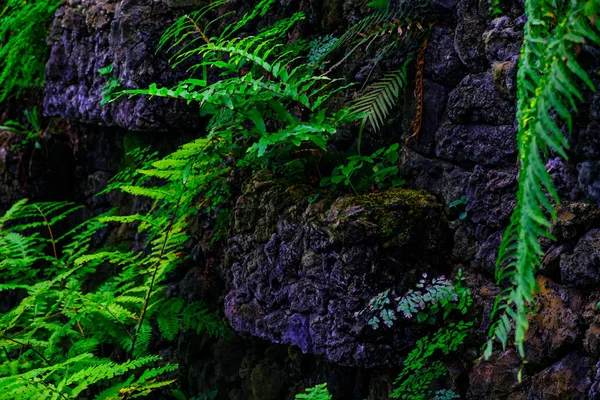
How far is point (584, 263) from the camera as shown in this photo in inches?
85.3

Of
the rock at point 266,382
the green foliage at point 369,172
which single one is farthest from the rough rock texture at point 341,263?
the rock at point 266,382

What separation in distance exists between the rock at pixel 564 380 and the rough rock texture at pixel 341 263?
0.56m

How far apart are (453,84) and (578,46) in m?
0.89

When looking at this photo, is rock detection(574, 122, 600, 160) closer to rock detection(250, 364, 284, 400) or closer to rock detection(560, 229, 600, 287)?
rock detection(560, 229, 600, 287)

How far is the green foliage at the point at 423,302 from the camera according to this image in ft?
8.36

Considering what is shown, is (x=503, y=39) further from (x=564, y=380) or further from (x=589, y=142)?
(x=564, y=380)

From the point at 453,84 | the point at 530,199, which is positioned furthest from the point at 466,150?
the point at 530,199

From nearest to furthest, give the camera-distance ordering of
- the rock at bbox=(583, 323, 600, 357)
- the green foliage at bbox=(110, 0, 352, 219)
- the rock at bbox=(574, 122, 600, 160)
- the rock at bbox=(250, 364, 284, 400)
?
1. the rock at bbox=(574, 122, 600, 160)
2. the rock at bbox=(583, 323, 600, 357)
3. the green foliage at bbox=(110, 0, 352, 219)
4. the rock at bbox=(250, 364, 284, 400)

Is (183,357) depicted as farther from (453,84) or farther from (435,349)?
(453,84)

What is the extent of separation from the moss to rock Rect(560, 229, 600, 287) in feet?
2.12

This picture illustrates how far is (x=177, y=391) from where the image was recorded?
12.4 ft

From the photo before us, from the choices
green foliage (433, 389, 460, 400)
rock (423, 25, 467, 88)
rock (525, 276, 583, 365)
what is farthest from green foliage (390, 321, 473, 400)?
rock (423, 25, 467, 88)

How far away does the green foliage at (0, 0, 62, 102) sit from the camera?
16.6ft

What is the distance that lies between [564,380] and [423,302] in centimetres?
61
